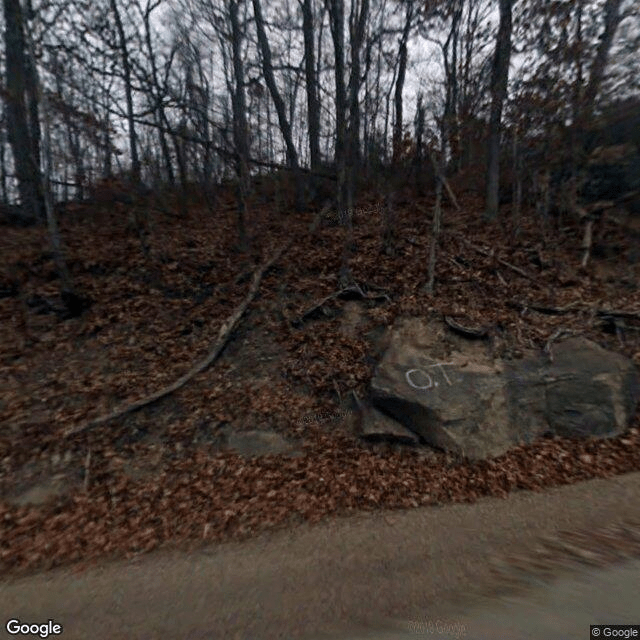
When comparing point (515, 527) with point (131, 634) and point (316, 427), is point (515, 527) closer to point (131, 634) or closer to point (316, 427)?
point (316, 427)

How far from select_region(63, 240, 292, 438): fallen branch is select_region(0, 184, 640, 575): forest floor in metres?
0.10

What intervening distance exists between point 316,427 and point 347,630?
10.1 ft

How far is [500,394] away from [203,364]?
4.51 metres

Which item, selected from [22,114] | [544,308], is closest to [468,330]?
[544,308]

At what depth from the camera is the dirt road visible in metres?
2.82

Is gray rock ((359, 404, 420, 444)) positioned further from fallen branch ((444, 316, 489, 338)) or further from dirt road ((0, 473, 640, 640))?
fallen branch ((444, 316, 489, 338))

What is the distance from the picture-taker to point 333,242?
10.7 metres

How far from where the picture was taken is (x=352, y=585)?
324 cm

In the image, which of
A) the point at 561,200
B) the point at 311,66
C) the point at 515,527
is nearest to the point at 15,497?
the point at 515,527

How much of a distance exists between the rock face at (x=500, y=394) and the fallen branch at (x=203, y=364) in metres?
2.80

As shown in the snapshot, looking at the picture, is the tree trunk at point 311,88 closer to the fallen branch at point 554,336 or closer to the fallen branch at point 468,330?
the fallen branch at point 468,330

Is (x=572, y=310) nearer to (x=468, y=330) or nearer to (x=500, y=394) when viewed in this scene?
(x=468, y=330)

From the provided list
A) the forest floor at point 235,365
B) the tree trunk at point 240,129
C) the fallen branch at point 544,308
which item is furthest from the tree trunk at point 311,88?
the fallen branch at point 544,308

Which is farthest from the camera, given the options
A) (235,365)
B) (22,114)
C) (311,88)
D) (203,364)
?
(311,88)
